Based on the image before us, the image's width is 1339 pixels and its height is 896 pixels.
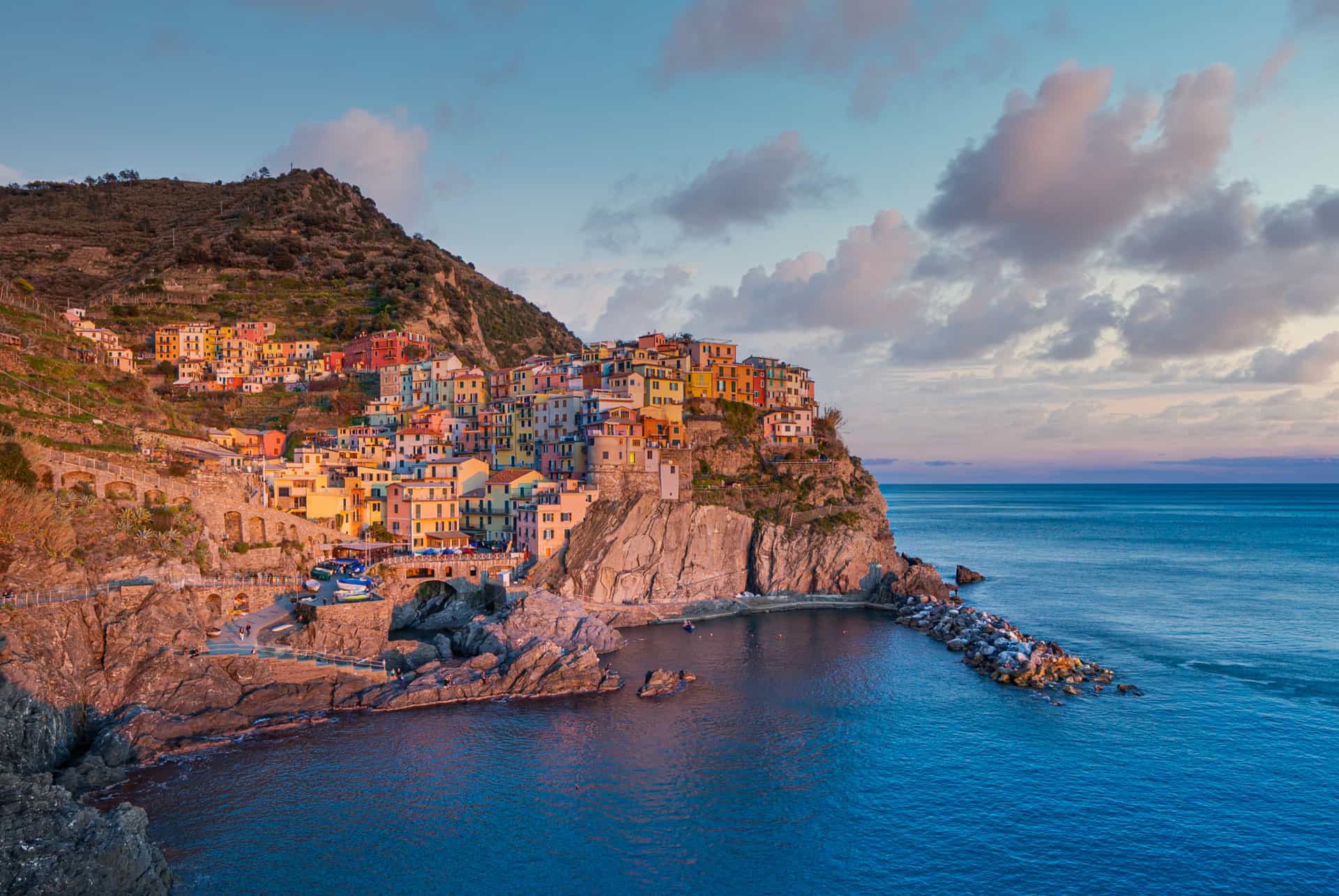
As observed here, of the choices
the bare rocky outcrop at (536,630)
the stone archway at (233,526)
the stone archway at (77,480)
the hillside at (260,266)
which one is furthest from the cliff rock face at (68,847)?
the hillside at (260,266)

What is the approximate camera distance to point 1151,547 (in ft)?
392

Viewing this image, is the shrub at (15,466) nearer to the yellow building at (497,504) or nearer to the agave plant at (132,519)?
the agave plant at (132,519)

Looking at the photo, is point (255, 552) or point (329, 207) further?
point (329, 207)

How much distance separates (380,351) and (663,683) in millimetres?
78349

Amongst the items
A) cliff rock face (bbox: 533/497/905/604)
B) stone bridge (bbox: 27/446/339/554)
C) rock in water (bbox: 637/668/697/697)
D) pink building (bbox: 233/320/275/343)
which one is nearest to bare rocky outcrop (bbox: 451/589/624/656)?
rock in water (bbox: 637/668/697/697)

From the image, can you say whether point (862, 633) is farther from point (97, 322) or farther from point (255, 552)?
point (97, 322)

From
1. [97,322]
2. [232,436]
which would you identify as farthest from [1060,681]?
[97,322]

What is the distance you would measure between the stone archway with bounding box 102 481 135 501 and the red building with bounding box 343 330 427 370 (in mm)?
54268

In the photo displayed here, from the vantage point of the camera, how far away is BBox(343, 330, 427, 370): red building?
108m

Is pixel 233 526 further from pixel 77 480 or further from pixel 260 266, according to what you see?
pixel 260 266

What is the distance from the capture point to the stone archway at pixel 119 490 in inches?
2078

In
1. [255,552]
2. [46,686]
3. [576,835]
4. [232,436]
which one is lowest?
[576,835]

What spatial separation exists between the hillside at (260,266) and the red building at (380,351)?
30.9ft

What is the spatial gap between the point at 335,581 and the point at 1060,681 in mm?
49591
